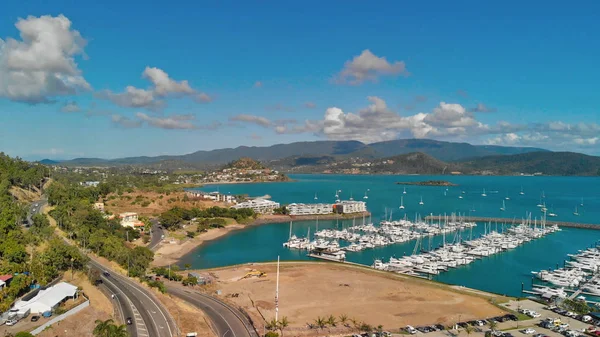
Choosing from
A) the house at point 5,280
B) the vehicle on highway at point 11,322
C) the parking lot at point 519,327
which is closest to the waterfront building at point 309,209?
the parking lot at point 519,327

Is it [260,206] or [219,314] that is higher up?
[260,206]

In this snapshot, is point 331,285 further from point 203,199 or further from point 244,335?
point 203,199

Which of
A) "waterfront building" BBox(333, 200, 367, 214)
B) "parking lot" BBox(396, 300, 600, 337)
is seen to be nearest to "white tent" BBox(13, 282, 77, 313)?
"parking lot" BBox(396, 300, 600, 337)

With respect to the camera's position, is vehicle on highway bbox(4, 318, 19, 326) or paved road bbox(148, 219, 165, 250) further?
paved road bbox(148, 219, 165, 250)

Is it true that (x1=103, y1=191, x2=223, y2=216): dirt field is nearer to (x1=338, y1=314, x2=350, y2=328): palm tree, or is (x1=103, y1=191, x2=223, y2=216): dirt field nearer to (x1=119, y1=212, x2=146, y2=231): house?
(x1=119, y1=212, x2=146, y2=231): house

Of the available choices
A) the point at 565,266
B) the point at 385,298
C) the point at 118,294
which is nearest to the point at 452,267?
the point at 565,266

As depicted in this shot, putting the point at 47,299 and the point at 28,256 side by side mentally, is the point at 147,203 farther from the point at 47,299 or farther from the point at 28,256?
the point at 47,299

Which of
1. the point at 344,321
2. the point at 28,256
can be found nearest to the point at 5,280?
the point at 28,256
